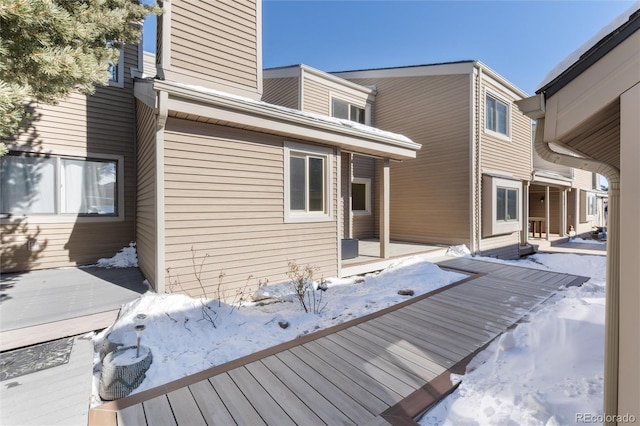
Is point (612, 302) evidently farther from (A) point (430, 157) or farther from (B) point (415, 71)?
(B) point (415, 71)

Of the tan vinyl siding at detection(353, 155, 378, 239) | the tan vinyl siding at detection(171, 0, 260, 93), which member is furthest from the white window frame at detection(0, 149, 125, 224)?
the tan vinyl siding at detection(353, 155, 378, 239)

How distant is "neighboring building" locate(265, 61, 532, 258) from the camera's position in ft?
30.6

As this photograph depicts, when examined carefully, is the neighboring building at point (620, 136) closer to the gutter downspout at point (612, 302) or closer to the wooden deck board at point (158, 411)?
the gutter downspout at point (612, 302)

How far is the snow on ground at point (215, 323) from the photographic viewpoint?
10.0 feet

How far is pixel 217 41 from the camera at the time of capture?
587 centimetres

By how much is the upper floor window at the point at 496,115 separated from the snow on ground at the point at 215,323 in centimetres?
737

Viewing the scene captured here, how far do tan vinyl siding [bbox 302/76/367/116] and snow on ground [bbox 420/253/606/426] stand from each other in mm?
8353

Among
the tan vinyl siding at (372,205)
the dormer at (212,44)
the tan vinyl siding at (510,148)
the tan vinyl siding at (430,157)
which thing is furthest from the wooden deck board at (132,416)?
the tan vinyl siding at (510,148)

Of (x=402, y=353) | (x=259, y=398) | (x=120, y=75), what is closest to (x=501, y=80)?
(x=402, y=353)

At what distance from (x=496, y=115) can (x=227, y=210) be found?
10.3 m

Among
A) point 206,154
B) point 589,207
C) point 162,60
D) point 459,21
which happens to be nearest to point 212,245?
point 206,154

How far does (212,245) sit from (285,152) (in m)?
2.23

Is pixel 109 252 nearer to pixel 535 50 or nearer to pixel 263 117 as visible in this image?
pixel 263 117

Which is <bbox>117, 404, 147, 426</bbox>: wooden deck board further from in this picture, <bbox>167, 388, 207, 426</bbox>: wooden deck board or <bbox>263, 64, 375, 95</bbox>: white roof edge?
<bbox>263, 64, 375, 95</bbox>: white roof edge
